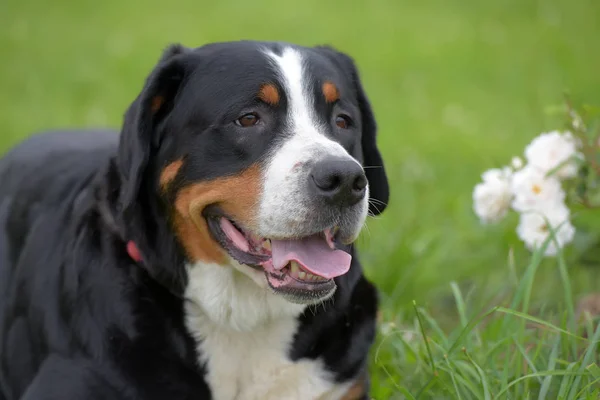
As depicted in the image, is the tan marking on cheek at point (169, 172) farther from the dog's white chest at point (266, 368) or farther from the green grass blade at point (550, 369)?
the green grass blade at point (550, 369)

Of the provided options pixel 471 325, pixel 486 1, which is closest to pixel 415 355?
pixel 471 325

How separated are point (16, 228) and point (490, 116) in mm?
A: 4886

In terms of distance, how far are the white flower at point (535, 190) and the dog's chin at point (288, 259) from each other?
43.9 inches

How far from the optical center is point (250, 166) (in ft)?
9.43

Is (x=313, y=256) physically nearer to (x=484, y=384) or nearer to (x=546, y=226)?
(x=484, y=384)

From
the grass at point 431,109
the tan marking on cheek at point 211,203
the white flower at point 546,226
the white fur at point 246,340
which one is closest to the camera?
the tan marking on cheek at point 211,203

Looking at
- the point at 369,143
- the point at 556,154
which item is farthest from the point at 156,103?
the point at 556,154

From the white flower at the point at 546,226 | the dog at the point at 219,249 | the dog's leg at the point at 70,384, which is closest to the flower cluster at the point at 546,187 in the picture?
the white flower at the point at 546,226

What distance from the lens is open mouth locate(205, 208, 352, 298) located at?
2861mm

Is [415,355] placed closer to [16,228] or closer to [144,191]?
[144,191]

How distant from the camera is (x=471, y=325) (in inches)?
124

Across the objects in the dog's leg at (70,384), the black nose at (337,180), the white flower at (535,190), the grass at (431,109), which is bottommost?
the grass at (431,109)

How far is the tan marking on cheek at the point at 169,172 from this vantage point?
9.78 feet

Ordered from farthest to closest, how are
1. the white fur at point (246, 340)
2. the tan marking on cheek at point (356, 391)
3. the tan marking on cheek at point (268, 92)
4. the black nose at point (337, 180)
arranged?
the tan marking on cheek at point (356, 391), the white fur at point (246, 340), the tan marking on cheek at point (268, 92), the black nose at point (337, 180)
